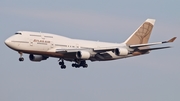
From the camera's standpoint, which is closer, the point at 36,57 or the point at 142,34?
the point at 36,57

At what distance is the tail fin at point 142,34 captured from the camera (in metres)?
102

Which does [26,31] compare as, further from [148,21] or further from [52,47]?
[148,21]

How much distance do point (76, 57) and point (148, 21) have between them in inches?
805

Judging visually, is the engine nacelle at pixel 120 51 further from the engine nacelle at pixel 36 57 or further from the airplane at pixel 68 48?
the engine nacelle at pixel 36 57

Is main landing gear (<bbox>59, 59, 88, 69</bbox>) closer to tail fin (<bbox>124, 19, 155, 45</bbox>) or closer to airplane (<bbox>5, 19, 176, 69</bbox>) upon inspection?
airplane (<bbox>5, 19, 176, 69</bbox>)

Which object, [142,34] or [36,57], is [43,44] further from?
[142,34]

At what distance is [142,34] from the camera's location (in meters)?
104

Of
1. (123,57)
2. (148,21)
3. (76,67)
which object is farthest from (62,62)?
(148,21)

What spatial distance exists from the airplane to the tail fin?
2.41 m

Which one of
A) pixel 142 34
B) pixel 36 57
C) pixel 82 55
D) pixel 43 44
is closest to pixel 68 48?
pixel 82 55

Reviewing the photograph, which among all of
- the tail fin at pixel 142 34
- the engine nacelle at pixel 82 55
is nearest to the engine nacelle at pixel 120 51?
the engine nacelle at pixel 82 55

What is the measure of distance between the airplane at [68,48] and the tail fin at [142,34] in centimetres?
241

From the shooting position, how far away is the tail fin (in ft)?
334

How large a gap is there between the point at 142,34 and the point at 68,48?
18.4m
